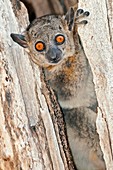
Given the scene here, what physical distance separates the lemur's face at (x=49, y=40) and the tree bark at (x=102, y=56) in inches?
6.4

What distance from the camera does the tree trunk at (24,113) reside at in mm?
2334

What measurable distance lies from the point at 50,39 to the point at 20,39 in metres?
0.25

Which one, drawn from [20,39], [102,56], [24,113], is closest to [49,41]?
[20,39]

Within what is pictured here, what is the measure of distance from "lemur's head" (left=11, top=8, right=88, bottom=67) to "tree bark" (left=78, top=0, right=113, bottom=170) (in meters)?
0.16

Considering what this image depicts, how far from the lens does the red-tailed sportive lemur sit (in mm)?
2721

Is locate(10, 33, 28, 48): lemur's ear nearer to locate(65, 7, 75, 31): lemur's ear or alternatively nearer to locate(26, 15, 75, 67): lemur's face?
locate(26, 15, 75, 67): lemur's face

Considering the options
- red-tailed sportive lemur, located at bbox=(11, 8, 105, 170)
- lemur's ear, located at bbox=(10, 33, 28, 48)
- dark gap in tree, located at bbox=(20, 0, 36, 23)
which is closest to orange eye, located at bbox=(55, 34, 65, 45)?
red-tailed sportive lemur, located at bbox=(11, 8, 105, 170)

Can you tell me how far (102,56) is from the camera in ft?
8.32

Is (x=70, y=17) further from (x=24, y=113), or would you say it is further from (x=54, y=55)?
(x=24, y=113)

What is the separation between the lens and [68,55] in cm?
277

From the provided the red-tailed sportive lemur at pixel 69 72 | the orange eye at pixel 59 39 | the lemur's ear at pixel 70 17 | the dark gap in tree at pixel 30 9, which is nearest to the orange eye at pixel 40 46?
Answer: the red-tailed sportive lemur at pixel 69 72

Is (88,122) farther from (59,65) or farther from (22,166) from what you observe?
(22,166)

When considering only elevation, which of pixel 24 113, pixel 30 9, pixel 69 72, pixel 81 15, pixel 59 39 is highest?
pixel 30 9

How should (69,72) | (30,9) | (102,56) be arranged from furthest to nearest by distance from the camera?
1. (30,9)
2. (69,72)
3. (102,56)
